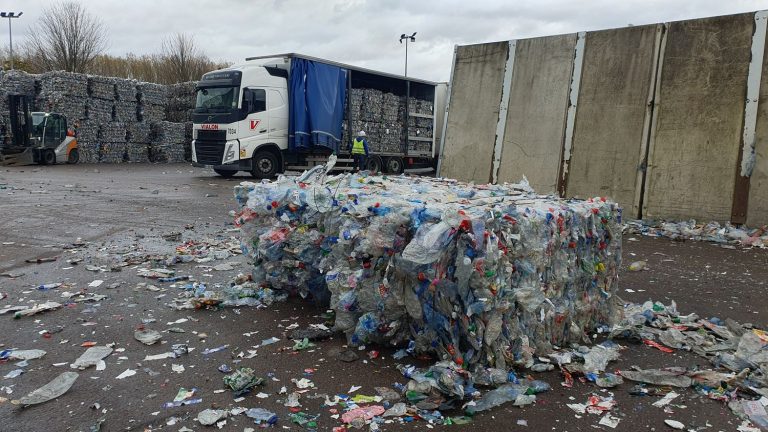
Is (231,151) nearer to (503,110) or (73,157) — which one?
(503,110)

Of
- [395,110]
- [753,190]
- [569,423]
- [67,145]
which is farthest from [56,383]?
[67,145]

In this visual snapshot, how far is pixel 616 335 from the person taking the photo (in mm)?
4105

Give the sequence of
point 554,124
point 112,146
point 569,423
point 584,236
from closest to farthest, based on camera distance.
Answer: point 569,423 < point 584,236 < point 554,124 < point 112,146

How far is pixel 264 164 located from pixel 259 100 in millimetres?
1937

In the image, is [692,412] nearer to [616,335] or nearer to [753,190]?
[616,335]

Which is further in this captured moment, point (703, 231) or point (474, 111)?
point (474, 111)

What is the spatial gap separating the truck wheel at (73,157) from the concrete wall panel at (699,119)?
21232mm

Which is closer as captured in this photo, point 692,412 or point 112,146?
point 692,412

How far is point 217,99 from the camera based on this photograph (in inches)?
604

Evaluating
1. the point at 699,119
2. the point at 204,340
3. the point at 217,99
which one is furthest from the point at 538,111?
the point at 204,340

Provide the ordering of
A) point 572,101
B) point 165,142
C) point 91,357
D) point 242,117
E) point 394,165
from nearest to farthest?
point 91,357, point 572,101, point 242,117, point 394,165, point 165,142

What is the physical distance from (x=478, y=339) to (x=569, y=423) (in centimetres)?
66

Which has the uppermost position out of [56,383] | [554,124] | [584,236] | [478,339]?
[554,124]

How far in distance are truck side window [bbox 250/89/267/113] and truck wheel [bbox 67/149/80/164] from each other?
433 inches
